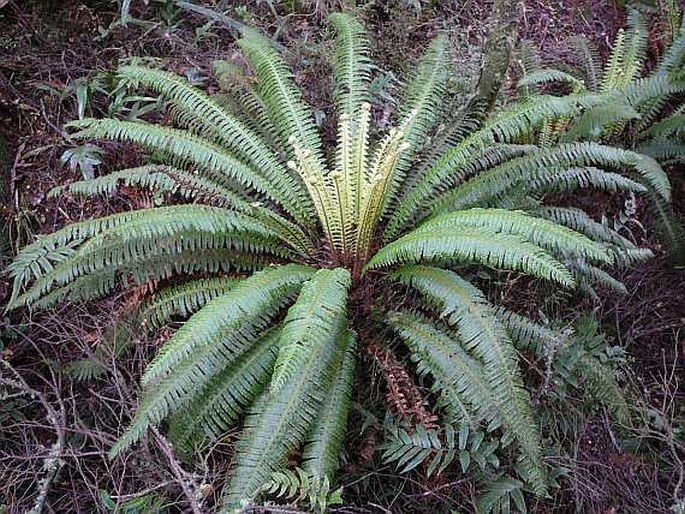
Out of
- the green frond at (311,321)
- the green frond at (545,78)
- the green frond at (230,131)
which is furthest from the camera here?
the green frond at (545,78)

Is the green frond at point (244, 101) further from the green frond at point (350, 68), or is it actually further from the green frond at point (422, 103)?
the green frond at point (422, 103)

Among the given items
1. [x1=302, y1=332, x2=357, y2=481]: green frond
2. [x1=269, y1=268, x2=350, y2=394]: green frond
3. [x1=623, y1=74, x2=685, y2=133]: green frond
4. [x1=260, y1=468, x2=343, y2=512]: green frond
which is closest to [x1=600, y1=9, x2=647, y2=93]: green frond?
[x1=623, y1=74, x2=685, y2=133]: green frond

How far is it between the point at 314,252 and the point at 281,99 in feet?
2.70

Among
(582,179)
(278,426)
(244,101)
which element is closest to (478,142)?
(582,179)

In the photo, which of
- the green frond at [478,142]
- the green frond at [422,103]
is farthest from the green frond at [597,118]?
the green frond at [422,103]

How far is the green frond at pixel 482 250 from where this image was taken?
273 cm

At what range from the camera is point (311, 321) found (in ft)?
8.69

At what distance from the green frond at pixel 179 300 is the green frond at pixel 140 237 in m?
0.17

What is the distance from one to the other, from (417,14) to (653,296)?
2324 millimetres

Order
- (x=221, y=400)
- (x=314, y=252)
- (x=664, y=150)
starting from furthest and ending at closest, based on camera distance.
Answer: (x=664, y=150)
(x=314, y=252)
(x=221, y=400)

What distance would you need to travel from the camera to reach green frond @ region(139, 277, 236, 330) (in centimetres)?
320

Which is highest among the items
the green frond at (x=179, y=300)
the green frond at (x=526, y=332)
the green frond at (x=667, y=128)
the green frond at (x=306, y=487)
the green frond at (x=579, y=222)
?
the green frond at (x=667, y=128)

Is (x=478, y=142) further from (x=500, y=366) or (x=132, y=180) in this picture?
(x=132, y=180)

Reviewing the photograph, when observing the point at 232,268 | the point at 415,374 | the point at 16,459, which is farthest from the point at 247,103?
the point at 16,459
